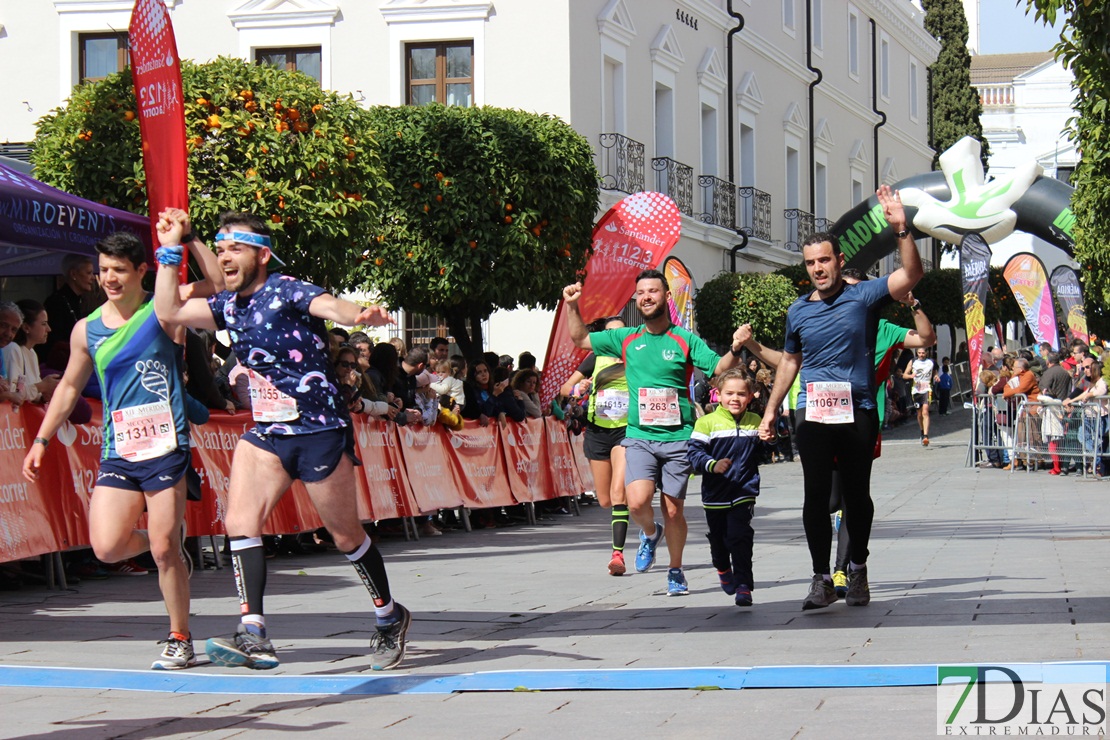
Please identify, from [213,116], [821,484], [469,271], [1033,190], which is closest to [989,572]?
[821,484]

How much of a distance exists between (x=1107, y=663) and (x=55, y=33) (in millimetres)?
24283

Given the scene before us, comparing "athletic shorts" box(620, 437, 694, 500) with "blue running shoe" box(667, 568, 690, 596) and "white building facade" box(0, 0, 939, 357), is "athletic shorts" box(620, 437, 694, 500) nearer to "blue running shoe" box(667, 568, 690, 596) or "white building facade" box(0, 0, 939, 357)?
"blue running shoe" box(667, 568, 690, 596)

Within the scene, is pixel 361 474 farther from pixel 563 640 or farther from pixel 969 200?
pixel 969 200

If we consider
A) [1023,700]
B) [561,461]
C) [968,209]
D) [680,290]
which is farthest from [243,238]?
[968,209]

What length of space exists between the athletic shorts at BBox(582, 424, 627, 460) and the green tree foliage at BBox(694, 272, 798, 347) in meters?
18.4

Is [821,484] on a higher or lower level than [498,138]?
lower

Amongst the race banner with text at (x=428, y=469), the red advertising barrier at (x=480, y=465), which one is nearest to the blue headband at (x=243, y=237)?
the race banner with text at (x=428, y=469)

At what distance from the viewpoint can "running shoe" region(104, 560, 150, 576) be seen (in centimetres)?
1088

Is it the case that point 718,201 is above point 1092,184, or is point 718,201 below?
above

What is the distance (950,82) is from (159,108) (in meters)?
48.2

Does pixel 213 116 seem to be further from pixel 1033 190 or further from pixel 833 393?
pixel 1033 190

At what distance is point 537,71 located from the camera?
2544 centimetres

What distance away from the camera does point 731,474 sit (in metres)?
8.63

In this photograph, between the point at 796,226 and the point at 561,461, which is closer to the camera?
the point at 561,461
